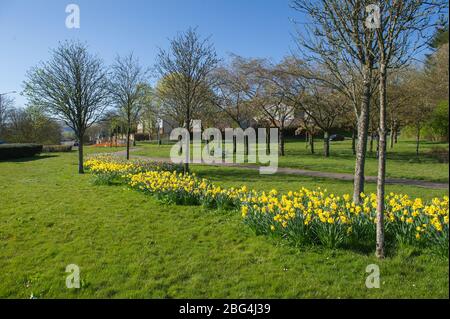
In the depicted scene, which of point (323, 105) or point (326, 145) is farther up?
point (323, 105)

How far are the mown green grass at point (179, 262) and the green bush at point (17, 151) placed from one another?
19548 mm

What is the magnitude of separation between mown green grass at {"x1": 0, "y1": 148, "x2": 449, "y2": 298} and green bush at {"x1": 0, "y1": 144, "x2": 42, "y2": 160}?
1955 cm

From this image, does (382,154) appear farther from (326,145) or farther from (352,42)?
(326,145)

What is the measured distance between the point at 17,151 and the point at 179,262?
82.6ft

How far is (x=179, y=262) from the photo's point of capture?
4.22 meters

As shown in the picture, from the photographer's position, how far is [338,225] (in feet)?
15.0

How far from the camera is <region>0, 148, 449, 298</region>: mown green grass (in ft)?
11.3

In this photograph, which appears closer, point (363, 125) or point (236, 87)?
point (363, 125)

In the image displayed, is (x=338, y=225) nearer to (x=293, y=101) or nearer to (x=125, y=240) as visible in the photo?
(x=125, y=240)

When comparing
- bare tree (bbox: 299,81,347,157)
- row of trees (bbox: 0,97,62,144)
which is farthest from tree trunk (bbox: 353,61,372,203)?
row of trees (bbox: 0,97,62,144)

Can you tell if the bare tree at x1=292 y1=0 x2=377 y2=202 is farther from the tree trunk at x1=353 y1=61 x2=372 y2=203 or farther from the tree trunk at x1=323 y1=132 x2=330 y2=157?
the tree trunk at x1=323 y1=132 x2=330 y2=157

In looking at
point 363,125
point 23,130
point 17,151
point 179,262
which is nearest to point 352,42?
point 363,125

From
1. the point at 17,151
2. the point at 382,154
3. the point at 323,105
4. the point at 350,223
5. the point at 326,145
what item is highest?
the point at 323,105
